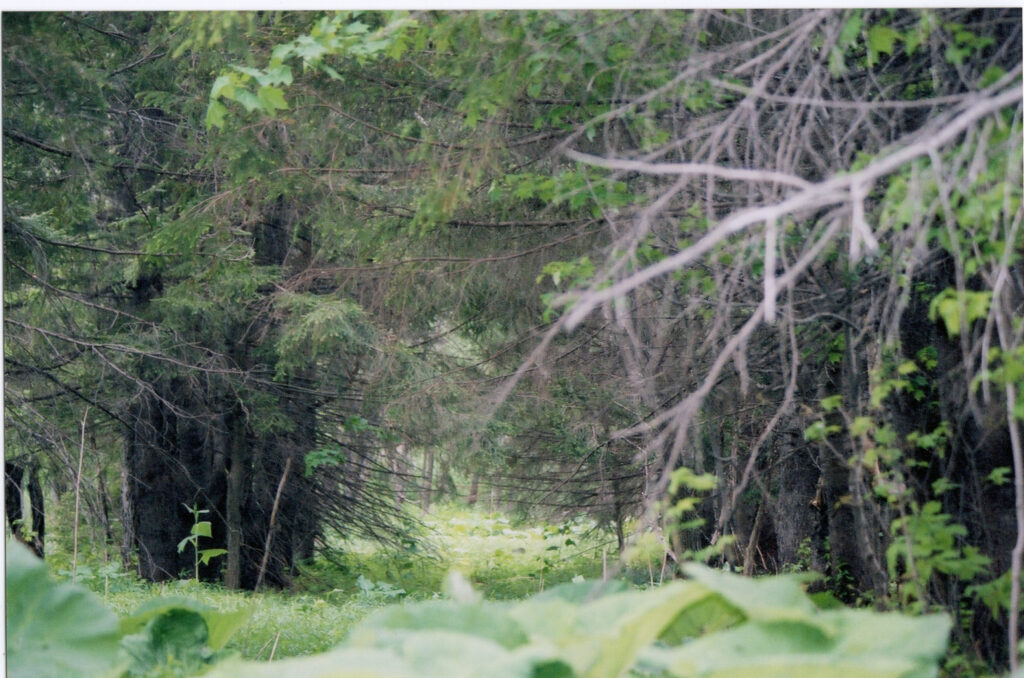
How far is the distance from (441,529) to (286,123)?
362cm

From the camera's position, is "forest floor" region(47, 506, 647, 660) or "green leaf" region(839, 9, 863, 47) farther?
"forest floor" region(47, 506, 647, 660)

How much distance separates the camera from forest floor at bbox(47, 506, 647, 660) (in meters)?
3.97

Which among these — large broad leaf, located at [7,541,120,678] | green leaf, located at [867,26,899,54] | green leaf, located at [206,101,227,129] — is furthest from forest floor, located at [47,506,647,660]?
green leaf, located at [867,26,899,54]

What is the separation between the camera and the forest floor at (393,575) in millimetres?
3967

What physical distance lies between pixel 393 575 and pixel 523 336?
2841 millimetres

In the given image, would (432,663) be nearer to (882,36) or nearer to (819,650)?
(819,650)

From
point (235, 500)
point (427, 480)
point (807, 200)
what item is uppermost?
point (807, 200)

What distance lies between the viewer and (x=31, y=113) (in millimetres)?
3805

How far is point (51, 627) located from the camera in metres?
2.42

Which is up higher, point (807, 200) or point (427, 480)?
point (807, 200)

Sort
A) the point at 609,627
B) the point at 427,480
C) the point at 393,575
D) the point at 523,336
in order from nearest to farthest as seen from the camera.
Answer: the point at 609,627
the point at 523,336
the point at 427,480
the point at 393,575

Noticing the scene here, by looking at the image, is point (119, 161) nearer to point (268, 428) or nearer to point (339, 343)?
point (339, 343)

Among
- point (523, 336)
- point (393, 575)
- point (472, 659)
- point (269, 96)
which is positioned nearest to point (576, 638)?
point (472, 659)

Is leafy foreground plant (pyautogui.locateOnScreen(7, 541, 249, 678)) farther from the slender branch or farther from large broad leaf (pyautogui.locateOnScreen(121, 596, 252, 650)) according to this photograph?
the slender branch
